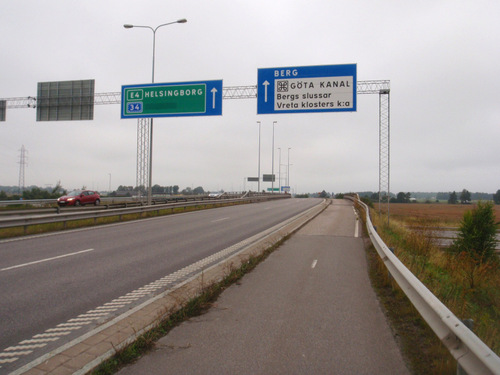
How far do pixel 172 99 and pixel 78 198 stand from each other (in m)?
14.2

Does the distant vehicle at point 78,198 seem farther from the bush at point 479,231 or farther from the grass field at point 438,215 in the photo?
the bush at point 479,231

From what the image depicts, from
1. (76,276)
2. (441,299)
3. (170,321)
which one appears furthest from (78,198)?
(441,299)

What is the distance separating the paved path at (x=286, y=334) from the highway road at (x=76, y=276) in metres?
1.43

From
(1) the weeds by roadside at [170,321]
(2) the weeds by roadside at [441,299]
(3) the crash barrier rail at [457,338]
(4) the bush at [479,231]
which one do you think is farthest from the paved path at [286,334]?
(4) the bush at [479,231]

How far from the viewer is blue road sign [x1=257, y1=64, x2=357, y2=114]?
17.6m

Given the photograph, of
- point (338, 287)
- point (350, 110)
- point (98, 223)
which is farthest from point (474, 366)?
point (98, 223)

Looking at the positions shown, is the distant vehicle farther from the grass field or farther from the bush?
the bush

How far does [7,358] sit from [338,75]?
1730cm

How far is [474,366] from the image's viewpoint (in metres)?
2.71

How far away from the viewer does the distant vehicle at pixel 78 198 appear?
92.9 feet

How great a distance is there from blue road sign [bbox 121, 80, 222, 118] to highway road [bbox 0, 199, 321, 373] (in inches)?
342

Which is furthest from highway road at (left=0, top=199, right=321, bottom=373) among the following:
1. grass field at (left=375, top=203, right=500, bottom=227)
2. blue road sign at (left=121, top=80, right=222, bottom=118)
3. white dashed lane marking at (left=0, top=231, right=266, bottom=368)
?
grass field at (left=375, top=203, right=500, bottom=227)

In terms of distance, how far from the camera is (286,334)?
4.51 metres

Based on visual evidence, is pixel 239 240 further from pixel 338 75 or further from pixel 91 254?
pixel 338 75
